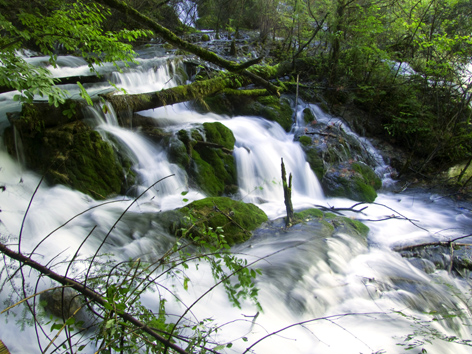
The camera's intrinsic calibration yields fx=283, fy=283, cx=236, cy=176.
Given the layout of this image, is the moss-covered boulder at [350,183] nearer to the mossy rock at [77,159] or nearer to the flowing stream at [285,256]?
the flowing stream at [285,256]

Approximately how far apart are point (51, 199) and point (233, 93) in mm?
6063

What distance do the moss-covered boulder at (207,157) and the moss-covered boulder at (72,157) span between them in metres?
1.35

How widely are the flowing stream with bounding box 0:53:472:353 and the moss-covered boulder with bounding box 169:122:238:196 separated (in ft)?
0.86

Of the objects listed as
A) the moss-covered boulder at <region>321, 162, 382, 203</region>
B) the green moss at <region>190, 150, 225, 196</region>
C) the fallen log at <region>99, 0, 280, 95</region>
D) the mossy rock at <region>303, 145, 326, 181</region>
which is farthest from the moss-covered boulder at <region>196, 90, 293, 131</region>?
the fallen log at <region>99, 0, 280, 95</region>

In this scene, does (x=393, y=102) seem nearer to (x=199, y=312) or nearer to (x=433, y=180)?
(x=433, y=180)

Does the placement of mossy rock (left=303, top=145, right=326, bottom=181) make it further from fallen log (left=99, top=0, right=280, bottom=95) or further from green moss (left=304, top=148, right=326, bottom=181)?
fallen log (left=99, top=0, right=280, bottom=95)

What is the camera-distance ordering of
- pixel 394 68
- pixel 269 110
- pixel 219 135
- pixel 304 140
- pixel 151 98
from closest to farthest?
1. pixel 151 98
2. pixel 219 135
3. pixel 304 140
4. pixel 269 110
5. pixel 394 68

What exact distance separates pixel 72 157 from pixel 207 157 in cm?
270

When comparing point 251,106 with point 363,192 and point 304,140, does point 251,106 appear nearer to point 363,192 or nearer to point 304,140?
point 304,140

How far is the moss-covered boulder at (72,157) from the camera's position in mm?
4859

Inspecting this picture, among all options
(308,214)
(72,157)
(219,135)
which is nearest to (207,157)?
(219,135)

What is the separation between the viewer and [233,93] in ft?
29.3

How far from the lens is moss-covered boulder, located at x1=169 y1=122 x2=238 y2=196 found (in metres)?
6.12

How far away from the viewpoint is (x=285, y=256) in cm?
435
